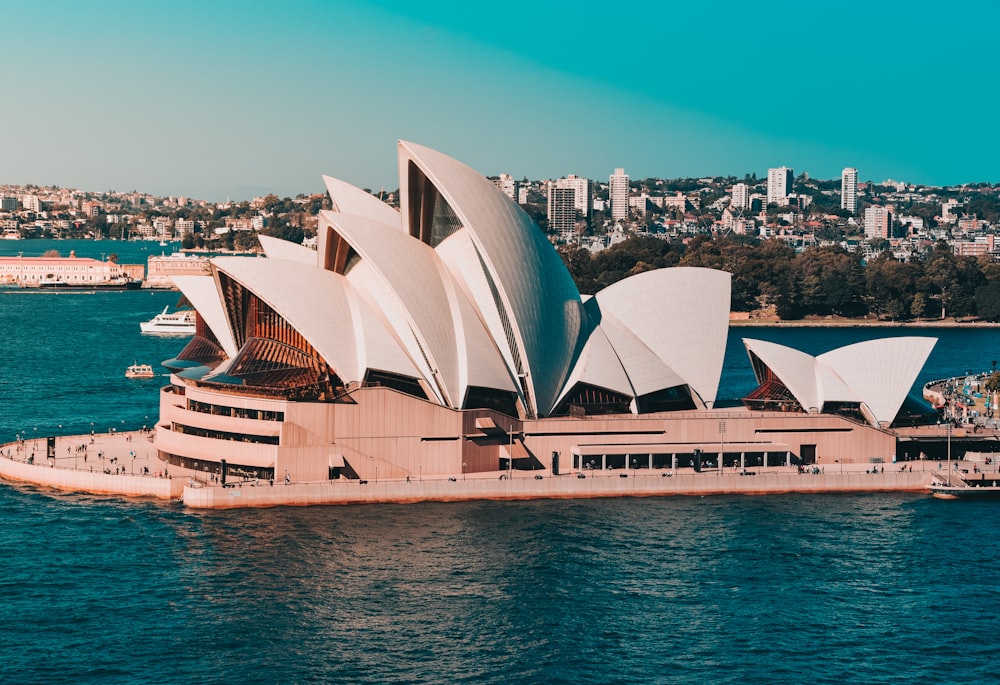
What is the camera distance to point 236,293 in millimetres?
56812

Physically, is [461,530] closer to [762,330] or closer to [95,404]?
[95,404]

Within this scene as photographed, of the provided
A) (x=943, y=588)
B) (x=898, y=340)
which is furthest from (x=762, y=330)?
(x=943, y=588)

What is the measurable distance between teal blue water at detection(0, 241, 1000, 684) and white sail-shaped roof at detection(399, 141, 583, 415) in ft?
24.3

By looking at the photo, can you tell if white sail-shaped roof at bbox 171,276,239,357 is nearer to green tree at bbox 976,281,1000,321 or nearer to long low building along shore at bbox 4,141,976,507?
long low building along shore at bbox 4,141,976,507

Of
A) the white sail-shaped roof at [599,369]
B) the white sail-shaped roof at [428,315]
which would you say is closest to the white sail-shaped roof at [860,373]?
the white sail-shaped roof at [599,369]

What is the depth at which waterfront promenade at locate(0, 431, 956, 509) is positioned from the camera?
50.0m

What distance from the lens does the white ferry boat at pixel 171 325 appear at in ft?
402

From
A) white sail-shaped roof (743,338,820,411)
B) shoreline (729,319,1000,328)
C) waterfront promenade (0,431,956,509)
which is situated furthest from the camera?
shoreline (729,319,1000,328)

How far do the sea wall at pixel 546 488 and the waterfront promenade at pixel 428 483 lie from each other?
38 millimetres

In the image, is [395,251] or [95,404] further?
[95,404]

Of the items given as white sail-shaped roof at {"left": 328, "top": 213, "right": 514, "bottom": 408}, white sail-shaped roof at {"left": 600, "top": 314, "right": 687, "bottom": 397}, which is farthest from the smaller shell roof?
white sail-shaped roof at {"left": 328, "top": 213, "right": 514, "bottom": 408}

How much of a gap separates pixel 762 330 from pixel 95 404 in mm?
80776

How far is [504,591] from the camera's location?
3962cm

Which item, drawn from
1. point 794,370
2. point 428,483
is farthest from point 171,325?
point 428,483
